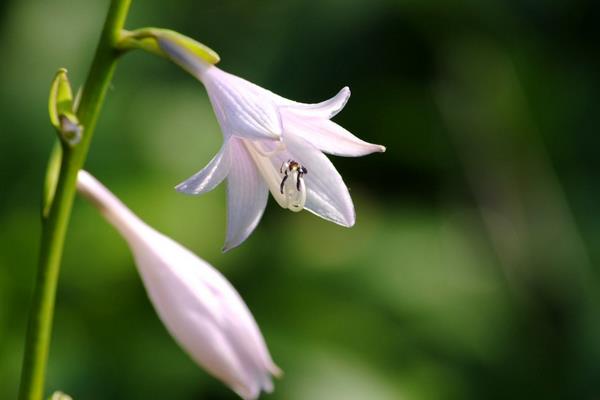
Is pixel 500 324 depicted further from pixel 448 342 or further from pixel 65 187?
pixel 65 187

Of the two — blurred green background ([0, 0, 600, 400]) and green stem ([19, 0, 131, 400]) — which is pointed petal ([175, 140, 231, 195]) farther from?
blurred green background ([0, 0, 600, 400])

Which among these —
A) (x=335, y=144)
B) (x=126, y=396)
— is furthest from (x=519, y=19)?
(x=335, y=144)

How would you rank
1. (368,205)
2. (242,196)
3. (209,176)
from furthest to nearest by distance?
(368,205) → (242,196) → (209,176)

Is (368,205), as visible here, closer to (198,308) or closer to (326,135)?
(198,308)

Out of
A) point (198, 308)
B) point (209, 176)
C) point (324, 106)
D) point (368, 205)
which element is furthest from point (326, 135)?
point (368, 205)

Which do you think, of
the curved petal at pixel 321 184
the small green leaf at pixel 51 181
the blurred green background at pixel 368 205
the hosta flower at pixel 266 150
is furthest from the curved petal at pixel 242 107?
the blurred green background at pixel 368 205
